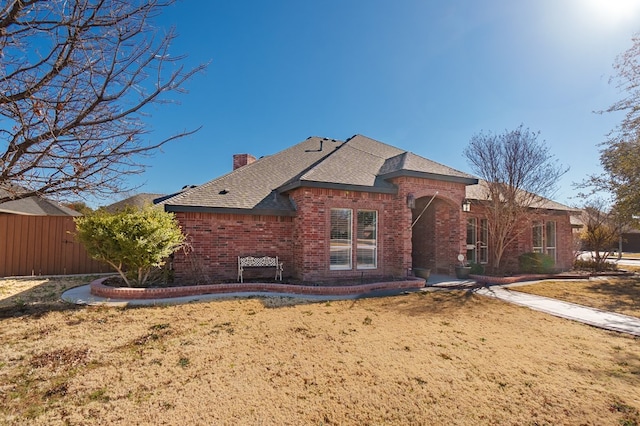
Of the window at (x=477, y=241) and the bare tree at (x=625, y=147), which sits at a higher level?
the bare tree at (x=625, y=147)

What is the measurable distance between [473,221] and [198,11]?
1341 centimetres

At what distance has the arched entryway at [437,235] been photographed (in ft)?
39.2

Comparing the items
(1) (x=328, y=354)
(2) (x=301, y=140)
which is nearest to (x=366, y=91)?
(2) (x=301, y=140)

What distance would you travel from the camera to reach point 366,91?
13.7 metres

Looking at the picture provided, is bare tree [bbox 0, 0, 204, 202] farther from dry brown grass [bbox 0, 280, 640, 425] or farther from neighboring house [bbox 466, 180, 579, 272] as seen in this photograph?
neighboring house [bbox 466, 180, 579, 272]

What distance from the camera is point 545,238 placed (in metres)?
15.3

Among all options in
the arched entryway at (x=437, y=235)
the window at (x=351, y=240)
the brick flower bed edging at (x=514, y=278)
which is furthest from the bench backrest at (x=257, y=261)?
the brick flower bed edging at (x=514, y=278)

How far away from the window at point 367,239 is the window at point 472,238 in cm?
546

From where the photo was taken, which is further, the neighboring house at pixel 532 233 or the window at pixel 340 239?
the neighboring house at pixel 532 233

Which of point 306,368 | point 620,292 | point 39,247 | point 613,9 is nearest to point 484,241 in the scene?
point 620,292

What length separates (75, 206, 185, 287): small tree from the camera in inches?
309

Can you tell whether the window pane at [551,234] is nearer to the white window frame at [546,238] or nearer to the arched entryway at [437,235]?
the white window frame at [546,238]

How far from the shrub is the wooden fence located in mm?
18445

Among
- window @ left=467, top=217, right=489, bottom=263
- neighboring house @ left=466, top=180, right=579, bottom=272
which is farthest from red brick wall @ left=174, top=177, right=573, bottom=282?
window @ left=467, top=217, right=489, bottom=263
